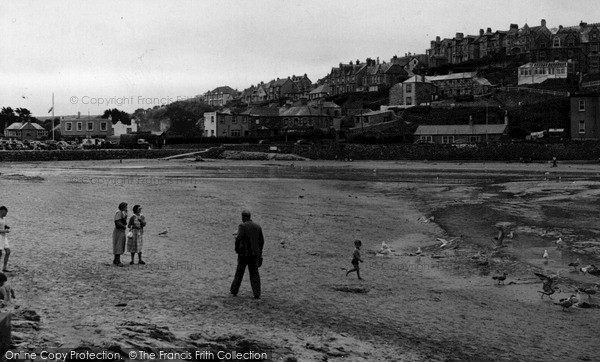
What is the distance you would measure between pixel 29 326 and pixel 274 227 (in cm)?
1519

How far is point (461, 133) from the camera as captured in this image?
88000 mm

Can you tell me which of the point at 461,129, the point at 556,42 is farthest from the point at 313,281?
the point at 556,42

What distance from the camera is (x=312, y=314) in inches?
481

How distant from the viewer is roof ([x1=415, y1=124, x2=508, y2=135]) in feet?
284

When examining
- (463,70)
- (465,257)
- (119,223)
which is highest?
(463,70)

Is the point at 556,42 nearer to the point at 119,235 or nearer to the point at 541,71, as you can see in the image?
the point at 541,71

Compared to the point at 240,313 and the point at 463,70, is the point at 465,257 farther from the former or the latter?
the point at 463,70

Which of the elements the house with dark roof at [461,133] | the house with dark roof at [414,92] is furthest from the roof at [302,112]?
the house with dark roof at [461,133]

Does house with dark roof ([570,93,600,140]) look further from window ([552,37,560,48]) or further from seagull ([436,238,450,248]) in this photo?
seagull ([436,238,450,248])

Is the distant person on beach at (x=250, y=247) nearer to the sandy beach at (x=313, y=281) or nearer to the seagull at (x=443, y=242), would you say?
the sandy beach at (x=313, y=281)

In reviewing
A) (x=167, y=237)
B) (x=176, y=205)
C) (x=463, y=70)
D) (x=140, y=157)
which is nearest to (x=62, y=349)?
(x=167, y=237)

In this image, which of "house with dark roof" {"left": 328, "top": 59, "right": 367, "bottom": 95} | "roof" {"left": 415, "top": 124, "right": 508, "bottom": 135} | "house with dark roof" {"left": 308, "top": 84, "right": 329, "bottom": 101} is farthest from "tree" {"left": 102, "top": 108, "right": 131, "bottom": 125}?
"roof" {"left": 415, "top": 124, "right": 508, "bottom": 135}

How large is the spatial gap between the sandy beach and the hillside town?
2270 inches

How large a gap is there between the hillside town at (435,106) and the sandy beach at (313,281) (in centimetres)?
5765
